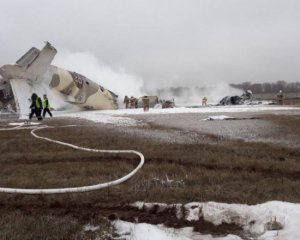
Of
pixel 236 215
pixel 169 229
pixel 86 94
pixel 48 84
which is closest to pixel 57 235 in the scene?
pixel 169 229

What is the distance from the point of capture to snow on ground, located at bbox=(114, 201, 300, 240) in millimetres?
4000

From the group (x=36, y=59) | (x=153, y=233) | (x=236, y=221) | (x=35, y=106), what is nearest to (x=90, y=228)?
(x=153, y=233)

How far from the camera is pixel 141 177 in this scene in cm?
659

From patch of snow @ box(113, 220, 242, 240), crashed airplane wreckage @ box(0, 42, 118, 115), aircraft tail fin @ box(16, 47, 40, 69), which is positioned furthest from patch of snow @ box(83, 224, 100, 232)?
aircraft tail fin @ box(16, 47, 40, 69)

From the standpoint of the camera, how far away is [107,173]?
7.04 meters

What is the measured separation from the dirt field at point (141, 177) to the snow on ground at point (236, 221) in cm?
18

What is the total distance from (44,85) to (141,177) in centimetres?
2862

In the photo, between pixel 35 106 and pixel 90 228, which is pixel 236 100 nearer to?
pixel 35 106

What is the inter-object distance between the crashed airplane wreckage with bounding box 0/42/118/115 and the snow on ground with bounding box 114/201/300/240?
2674 cm

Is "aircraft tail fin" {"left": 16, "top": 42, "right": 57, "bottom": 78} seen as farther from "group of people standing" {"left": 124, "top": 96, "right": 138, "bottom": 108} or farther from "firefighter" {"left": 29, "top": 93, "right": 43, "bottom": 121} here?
"group of people standing" {"left": 124, "top": 96, "right": 138, "bottom": 108}

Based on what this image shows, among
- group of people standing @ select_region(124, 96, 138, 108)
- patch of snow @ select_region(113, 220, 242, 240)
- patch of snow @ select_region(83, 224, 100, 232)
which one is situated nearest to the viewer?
patch of snow @ select_region(113, 220, 242, 240)

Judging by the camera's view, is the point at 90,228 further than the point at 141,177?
No

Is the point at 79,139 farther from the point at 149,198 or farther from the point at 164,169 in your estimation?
the point at 149,198

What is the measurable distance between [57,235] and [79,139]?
795 centimetres
